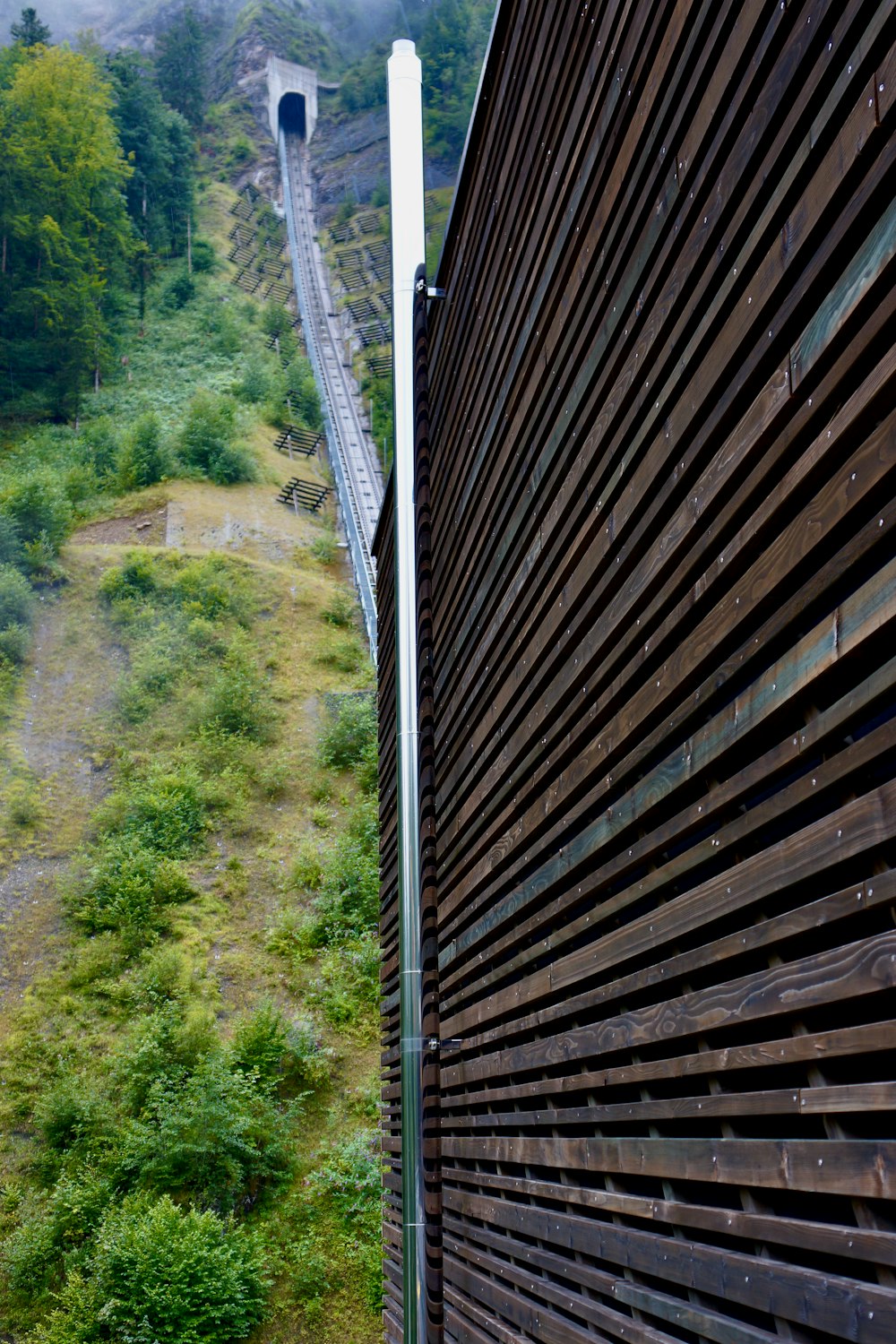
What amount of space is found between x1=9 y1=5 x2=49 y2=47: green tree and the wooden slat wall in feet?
149

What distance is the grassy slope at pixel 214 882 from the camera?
41.8ft

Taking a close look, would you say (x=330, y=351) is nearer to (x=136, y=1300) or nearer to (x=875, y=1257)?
(x=136, y=1300)

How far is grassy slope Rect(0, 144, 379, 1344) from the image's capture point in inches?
501

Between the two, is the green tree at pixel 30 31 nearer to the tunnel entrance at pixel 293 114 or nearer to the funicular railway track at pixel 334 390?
the funicular railway track at pixel 334 390

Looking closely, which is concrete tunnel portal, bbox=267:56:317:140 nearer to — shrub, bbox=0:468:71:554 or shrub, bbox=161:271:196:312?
shrub, bbox=161:271:196:312

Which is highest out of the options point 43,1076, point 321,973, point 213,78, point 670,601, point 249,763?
point 213,78

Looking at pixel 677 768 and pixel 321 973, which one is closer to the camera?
pixel 677 768

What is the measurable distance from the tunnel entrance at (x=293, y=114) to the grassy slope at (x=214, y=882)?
27938 mm

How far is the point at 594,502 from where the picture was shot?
118 inches

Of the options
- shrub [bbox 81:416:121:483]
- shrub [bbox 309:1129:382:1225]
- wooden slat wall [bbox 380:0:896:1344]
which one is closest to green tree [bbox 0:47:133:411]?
shrub [bbox 81:416:121:483]

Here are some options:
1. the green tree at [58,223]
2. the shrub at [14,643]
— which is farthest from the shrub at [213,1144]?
the green tree at [58,223]

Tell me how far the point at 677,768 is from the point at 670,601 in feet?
1.18

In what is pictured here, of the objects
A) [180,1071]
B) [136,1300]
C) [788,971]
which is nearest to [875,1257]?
[788,971]

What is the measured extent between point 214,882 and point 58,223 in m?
26.3
